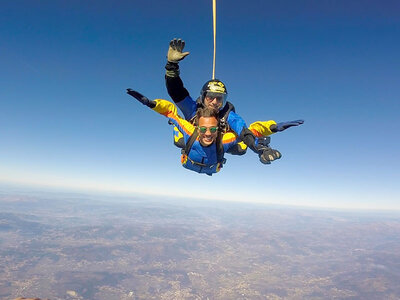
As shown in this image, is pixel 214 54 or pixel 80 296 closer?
pixel 214 54

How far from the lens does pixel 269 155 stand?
370 centimetres

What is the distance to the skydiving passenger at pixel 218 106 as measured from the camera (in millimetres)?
3992

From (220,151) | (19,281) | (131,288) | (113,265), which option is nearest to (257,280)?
(131,288)

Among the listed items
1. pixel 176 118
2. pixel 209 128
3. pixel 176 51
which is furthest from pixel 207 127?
pixel 176 51

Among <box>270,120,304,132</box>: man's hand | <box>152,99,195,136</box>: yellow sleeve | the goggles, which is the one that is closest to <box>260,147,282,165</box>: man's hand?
<box>270,120,304,132</box>: man's hand

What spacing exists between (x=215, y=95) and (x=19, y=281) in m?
181

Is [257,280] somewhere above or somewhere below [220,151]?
below

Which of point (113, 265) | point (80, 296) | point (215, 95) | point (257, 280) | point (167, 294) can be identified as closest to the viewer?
point (215, 95)

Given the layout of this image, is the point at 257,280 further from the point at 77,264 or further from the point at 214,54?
the point at 214,54

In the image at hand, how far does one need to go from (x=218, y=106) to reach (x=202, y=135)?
0.69 meters

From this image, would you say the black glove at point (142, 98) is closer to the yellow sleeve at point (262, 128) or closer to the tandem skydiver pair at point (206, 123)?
the tandem skydiver pair at point (206, 123)

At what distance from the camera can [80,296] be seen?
125m

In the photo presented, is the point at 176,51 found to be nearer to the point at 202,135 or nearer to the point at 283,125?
the point at 202,135

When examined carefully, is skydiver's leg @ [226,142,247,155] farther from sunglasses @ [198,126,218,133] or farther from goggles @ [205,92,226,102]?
goggles @ [205,92,226,102]
